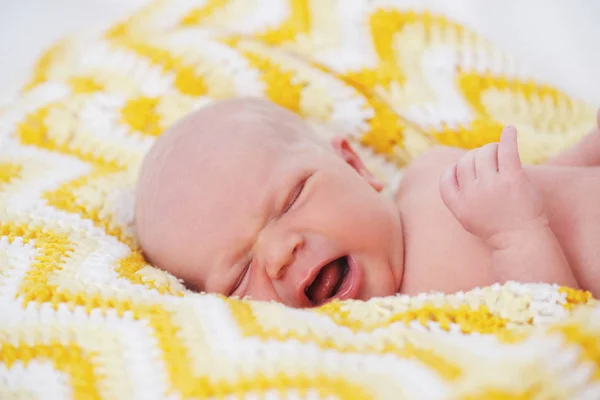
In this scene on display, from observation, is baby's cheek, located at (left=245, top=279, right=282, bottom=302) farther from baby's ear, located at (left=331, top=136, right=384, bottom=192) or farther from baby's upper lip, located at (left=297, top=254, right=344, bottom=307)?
baby's ear, located at (left=331, top=136, right=384, bottom=192)

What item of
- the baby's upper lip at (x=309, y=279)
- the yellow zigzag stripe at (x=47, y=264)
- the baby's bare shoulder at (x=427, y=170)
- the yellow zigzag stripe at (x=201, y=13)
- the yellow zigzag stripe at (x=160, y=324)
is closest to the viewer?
the yellow zigzag stripe at (x=160, y=324)

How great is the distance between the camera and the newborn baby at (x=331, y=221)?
0.93 m

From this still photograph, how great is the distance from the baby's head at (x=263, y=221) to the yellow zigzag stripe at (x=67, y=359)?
1.01 feet

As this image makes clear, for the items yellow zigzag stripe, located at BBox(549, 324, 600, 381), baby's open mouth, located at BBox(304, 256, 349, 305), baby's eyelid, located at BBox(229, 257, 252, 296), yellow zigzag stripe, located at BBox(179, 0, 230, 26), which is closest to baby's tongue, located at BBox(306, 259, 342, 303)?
baby's open mouth, located at BBox(304, 256, 349, 305)

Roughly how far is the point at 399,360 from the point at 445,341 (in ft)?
0.26

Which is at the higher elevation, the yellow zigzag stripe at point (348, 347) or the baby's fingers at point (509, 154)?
the baby's fingers at point (509, 154)

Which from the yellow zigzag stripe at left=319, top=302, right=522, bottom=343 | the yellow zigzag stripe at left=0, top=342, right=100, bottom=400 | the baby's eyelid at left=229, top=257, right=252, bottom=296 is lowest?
the baby's eyelid at left=229, top=257, right=252, bottom=296

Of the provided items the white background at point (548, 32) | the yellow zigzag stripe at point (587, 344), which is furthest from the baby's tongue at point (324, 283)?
the white background at point (548, 32)

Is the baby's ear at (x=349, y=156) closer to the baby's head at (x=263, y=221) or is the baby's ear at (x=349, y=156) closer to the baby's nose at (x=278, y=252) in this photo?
the baby's head at (x=263, y=221)

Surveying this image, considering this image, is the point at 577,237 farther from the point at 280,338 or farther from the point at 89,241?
the point at 89,241

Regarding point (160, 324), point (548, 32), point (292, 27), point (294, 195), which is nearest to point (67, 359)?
point (160, 324)

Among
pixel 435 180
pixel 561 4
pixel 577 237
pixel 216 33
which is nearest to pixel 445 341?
pixel 577 237

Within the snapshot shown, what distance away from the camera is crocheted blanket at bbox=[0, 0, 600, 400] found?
0.64 m

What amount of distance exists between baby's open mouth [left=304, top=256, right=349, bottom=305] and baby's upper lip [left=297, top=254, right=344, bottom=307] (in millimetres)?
18
